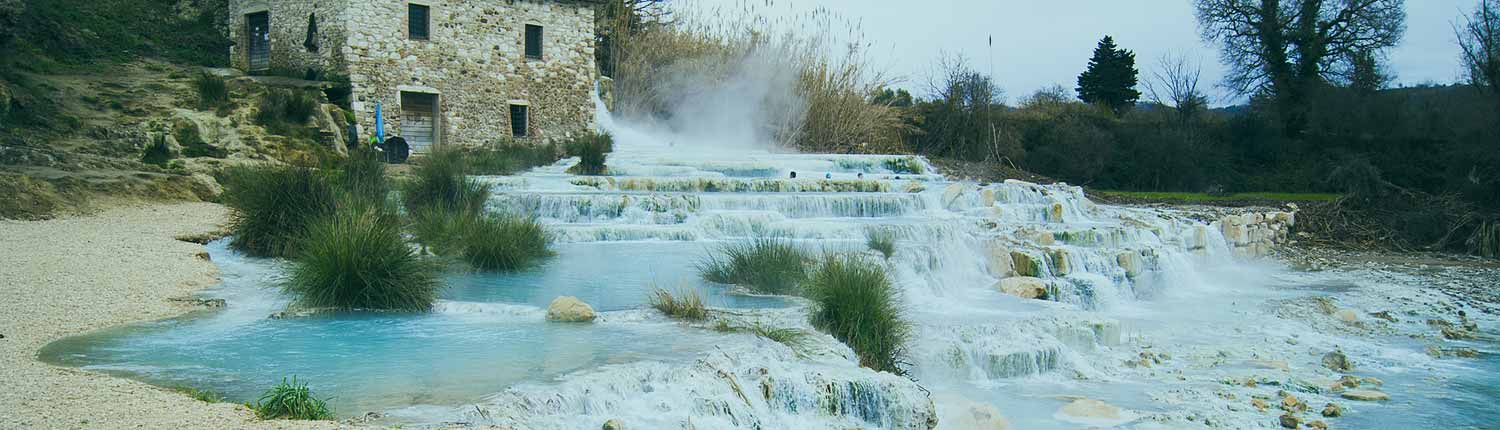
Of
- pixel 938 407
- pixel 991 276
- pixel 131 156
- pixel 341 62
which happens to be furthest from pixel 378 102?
pixel 938 407

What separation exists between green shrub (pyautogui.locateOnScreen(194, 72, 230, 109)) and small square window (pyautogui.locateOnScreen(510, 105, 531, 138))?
5.82 metres

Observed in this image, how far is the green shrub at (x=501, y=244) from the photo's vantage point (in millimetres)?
9477

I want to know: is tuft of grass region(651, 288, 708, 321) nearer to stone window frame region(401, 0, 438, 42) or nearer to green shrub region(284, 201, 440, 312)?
green shrub region(284, 201, 440, 312)

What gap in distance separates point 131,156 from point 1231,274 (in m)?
13.6

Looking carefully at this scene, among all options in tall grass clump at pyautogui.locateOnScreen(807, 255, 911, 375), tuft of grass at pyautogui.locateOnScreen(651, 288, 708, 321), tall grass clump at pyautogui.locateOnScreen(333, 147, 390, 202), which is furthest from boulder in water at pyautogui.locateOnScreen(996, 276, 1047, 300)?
Result: tall grass clump at pyautogui.locateOnScreen(333, 147, 390, 202)

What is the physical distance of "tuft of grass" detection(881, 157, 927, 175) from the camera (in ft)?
58.3

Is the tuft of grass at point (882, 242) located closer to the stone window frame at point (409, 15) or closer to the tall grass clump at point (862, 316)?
the tall grass clump at point (862, 316)

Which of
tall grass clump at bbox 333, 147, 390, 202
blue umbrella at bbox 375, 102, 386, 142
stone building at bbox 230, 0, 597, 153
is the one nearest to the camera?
tall grass clump at bbox 333, 147, 390, 202

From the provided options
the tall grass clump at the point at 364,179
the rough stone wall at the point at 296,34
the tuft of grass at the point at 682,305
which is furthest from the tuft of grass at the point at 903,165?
the tuft of grass at the point at 682,305

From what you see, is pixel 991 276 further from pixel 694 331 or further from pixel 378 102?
pixel 378 102

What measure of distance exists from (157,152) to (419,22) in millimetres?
6398

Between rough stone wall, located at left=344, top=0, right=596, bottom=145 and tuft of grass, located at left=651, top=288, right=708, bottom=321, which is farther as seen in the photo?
rough stone wall, located at left=344, top=0, right=596, bottom=145

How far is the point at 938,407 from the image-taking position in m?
6.16

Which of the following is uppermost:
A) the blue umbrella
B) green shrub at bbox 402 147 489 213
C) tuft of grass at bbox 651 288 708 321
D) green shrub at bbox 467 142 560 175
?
the blue umbrella
